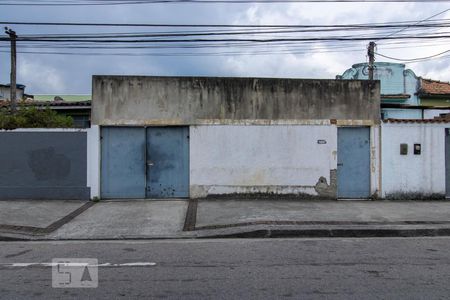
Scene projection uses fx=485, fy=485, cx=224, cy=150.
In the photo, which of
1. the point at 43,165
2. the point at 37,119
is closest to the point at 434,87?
the point at 37,119

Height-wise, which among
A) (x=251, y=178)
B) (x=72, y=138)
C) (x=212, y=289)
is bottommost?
(x=212, y=289)

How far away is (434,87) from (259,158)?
19715 mm

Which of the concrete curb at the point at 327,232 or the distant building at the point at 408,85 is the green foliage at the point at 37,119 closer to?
the concrete curb at the point at 327,232

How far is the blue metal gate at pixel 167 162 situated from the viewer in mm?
13688

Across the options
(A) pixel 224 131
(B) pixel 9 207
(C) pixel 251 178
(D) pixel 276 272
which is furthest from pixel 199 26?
(D) pixel 276 272

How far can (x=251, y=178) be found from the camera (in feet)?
45.1

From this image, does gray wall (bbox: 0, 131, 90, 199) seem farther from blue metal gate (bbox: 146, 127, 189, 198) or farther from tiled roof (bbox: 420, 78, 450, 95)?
tiled roof (bbox: 420, 78, 450, 95)

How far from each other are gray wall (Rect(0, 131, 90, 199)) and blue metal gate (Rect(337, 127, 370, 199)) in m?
7.21

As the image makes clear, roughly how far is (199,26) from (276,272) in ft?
32.3

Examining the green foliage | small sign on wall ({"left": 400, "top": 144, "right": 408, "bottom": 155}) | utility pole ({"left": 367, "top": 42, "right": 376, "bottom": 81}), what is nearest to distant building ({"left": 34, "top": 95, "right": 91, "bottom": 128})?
the green foliage

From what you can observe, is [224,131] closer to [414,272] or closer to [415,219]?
[415,219]

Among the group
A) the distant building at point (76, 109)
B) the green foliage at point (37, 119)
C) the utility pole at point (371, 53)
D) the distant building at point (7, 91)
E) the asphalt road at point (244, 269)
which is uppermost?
the utility pole at point (371, 53)

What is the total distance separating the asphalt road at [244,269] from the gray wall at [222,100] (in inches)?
211

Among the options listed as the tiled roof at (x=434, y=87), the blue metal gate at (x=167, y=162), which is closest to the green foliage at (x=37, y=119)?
the blue metal gate at (x=167, y=162)
